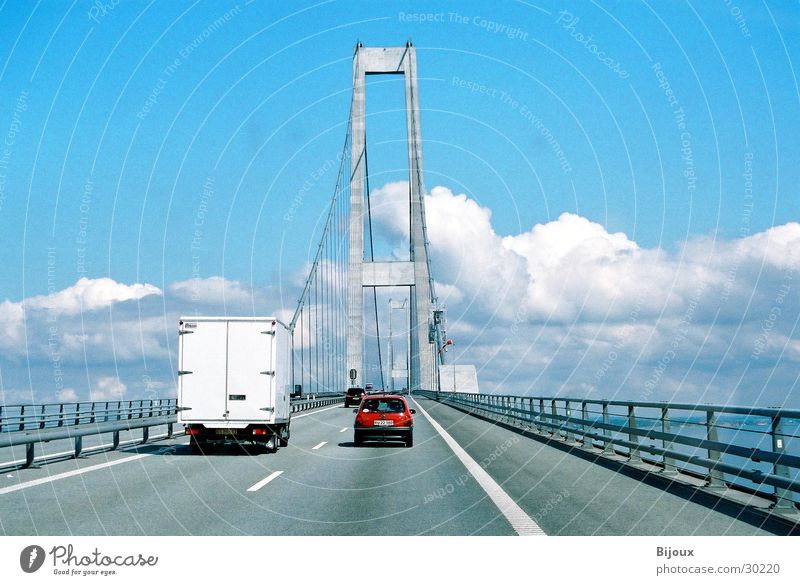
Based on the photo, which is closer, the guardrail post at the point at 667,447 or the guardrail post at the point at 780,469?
the guardrail post at the point at 780,469

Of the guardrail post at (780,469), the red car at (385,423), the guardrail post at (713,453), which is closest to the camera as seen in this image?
the guardrail post at (780,469)

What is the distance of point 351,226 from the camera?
76.2m

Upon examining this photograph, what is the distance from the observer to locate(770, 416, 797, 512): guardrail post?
30.5ft

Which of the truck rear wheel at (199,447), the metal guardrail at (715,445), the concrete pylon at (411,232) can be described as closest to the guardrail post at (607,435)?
the metal guardrail at (715,445)

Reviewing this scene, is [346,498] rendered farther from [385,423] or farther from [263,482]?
[385,423]

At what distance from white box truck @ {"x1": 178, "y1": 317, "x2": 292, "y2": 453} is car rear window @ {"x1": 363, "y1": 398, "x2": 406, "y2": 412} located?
3538 mm

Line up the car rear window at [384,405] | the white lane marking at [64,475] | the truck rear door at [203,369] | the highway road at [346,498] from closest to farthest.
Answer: the highway road at [346,498] → the white lane marking at [64,475] → the truck rear door at [203,369] → the car rear window at [384,405]

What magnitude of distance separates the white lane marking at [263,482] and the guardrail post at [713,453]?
6420mm

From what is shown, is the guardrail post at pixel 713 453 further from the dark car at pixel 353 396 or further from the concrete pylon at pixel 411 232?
the concrete pylon at pixel 411 232

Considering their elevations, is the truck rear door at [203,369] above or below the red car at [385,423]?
above

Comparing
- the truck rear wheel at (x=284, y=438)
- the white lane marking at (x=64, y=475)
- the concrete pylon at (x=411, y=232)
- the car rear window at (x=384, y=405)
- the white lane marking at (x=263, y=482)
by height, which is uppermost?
the concrete pylon at (x=411, y=232)

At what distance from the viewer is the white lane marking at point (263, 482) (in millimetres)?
11948

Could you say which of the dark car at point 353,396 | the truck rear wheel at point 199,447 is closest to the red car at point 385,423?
the truck rear wheel at point 199,447
